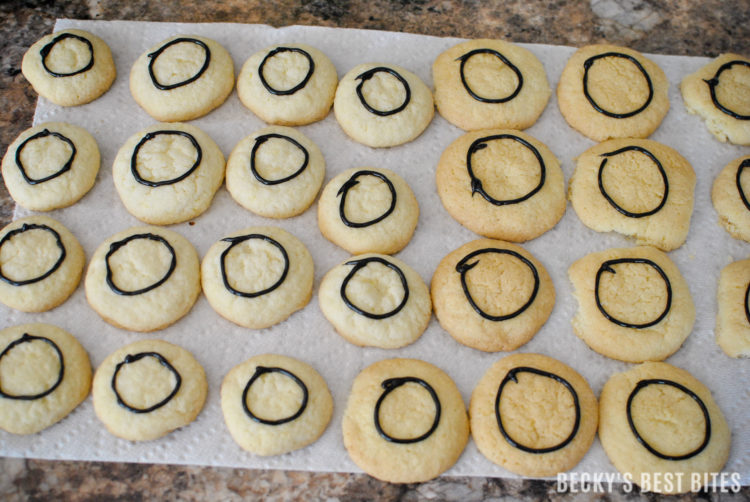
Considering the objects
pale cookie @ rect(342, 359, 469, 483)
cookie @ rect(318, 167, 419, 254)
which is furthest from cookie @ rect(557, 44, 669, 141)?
pale cookie @ rect(342, 359, 469, 483)

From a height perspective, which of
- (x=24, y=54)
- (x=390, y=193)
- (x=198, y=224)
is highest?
(x=24, y=54)

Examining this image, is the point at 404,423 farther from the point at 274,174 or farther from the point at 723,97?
the point at 723,97

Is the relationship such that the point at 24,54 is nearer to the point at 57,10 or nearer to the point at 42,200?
the point at 57,10

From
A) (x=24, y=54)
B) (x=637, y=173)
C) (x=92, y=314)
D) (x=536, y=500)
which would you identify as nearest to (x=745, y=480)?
(x=536, y=500)

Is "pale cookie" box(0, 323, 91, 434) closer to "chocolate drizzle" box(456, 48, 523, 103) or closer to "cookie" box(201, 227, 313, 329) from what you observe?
"cookie" box(201, 227, 313, 329)

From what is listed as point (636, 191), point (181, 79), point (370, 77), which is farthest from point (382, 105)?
point (636, 191)
